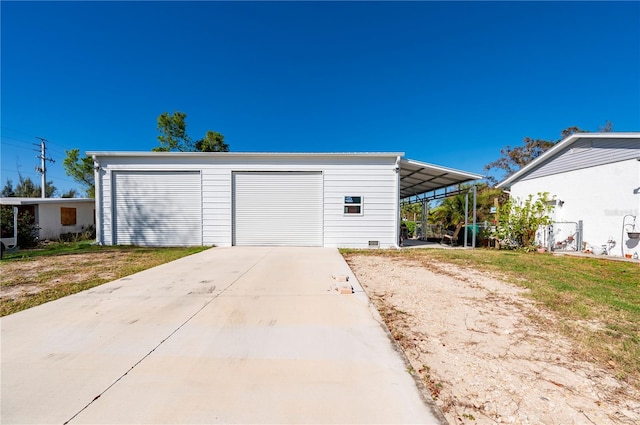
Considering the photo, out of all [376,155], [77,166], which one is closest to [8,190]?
[77,166]

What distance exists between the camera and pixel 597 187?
8.91m

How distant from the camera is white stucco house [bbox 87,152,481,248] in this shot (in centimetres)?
957

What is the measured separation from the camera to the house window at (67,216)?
473 inches

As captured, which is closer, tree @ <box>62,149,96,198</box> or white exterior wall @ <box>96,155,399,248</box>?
white exterior wall @ <box>96,155,399,248</box>

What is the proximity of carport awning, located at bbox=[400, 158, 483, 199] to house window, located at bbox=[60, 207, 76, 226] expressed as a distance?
15914 millimetres

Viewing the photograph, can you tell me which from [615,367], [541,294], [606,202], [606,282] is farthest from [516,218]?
[615,367]

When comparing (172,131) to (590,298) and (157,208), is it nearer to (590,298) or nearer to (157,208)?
(157,208)

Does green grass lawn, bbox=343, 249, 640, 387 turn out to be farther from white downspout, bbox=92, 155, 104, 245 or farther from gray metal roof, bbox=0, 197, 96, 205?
gray metal roof, bbox=0, 197, 96, 205

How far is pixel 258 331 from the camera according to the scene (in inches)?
109

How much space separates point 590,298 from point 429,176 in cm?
774

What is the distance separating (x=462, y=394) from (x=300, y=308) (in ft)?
6.70

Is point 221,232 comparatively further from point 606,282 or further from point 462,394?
point 606,282

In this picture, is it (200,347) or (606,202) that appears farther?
(606,202)

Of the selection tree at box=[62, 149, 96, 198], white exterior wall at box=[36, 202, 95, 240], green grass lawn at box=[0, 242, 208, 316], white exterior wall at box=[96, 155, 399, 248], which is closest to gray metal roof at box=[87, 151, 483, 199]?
white exterior wall at box=[96, 155, 399, 248]
